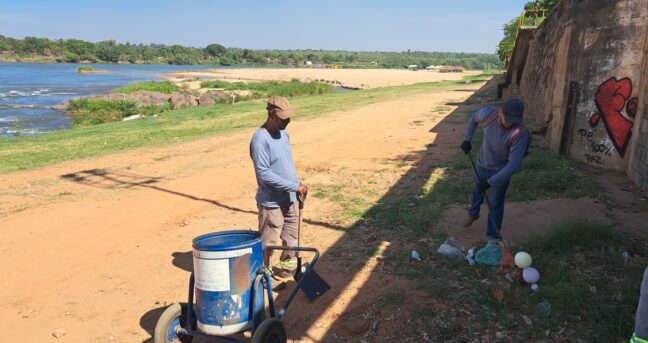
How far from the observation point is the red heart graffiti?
833 centimetres

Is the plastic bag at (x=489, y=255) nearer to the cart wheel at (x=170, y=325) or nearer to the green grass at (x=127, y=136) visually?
the cart wheel at (x=170, y=325)

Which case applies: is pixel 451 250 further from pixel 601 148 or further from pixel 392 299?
pixel 601 148

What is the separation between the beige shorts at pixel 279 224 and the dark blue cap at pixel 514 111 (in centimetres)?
238

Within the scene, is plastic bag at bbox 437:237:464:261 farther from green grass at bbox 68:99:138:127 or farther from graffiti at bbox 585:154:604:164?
green grass at bbox 68:99:138:127

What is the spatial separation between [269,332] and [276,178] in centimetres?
146

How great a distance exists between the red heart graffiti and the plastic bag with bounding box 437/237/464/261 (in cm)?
490

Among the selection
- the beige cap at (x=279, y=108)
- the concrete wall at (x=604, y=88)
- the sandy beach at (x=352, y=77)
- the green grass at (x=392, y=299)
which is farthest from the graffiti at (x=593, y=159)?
the sandy beach at (x=352, y=77)

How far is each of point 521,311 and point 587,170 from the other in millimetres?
5659

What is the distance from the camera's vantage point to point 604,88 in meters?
8.66

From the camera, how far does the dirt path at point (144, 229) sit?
4.50m

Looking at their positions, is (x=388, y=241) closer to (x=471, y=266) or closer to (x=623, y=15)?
(x=471, y=266)

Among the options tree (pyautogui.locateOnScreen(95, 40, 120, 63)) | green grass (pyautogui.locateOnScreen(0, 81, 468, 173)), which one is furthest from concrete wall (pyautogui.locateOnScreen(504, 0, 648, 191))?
tree (pyautogui.locateOnScreen(95, 40, 120, 63))

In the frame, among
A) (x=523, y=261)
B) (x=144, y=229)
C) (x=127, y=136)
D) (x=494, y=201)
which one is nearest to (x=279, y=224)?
(x=523, y=261)

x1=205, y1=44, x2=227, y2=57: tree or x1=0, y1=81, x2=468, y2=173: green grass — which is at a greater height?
x1=205, y1=44, x2=227, y2=57: tree
